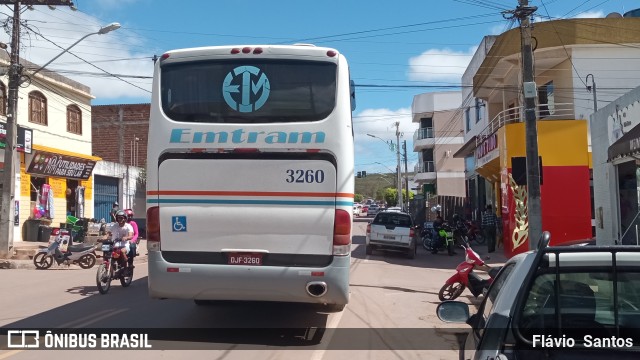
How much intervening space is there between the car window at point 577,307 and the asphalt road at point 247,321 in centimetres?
398

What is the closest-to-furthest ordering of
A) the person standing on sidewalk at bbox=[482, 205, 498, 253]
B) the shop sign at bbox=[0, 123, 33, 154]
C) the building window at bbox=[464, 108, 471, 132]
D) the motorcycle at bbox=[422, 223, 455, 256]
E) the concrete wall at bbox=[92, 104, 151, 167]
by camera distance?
the person standing on sidewalk at bbox=[482, 205, 498, 253]
the motorcycle at bbox=[422, 223, 455, 256]
the shop sign at bbox=[0, 123, 33, 154]
the building window at bbox=[464, 108, 471, 132]
the concrete wall at bbox=[92, 104, 151, 167]

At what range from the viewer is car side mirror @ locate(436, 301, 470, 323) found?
3.56 metres

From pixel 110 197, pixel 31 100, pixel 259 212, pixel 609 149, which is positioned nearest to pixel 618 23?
pixel 609 149

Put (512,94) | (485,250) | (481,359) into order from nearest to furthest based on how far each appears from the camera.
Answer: (481,359)
(485,250)
(512,94)

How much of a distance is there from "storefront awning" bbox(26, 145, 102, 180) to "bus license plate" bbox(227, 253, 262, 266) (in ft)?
67.7

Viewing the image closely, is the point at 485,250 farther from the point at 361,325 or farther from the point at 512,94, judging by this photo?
the point at 361,325

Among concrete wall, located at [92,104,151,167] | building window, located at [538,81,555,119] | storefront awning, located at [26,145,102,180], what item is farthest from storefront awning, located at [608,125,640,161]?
concrete wall, located at [92,104,151,167]

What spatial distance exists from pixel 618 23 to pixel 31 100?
24.1 m

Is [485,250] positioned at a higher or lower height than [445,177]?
lower

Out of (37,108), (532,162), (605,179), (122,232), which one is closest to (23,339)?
(122,232)

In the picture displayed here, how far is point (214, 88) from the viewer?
712 cm

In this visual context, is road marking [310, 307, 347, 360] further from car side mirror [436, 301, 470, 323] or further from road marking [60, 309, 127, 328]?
road marking [60, 309, 127, 328]

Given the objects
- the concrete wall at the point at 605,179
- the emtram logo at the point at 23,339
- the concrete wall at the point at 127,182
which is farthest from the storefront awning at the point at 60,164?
the concrete wall at the point at 605,179

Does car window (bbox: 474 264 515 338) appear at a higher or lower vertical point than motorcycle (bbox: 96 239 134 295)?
higher
